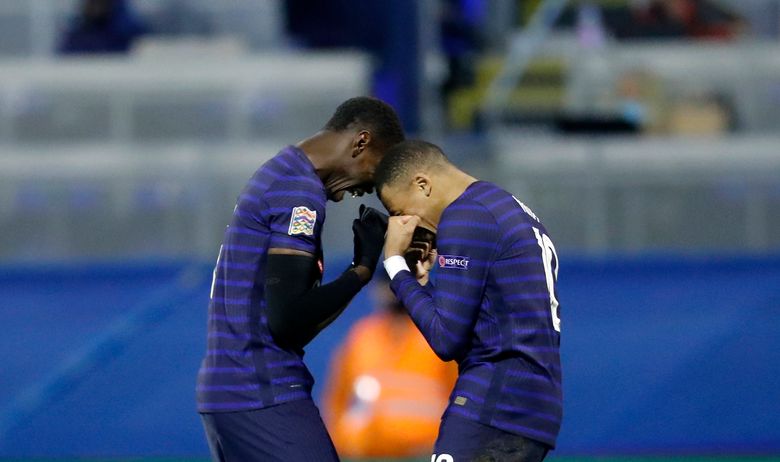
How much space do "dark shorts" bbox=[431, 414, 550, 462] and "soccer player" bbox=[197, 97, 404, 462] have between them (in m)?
0.43

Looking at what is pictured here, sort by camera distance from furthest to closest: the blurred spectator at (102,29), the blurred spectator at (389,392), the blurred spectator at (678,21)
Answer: the blurred spectator at (102,29)
the blurred spectator at (678,21)
the blurred spectator at (389,392)

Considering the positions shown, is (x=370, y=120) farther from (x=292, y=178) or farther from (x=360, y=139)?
(x=292, y=178)

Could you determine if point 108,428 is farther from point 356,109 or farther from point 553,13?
point 553,13

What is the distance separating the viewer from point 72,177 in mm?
10492

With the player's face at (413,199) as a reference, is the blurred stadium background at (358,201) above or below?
below

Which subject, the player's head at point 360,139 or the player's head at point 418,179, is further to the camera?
the player's head at point 360,139

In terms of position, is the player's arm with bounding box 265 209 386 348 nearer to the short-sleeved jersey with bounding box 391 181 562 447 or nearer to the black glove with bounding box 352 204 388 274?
the black glove with bounding box 352 204 388 274

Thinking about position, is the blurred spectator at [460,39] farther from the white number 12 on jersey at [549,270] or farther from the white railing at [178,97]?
the white number 12 on jersey at [549,270]

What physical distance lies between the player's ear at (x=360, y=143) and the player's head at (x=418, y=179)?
0.14 m

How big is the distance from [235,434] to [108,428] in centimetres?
394

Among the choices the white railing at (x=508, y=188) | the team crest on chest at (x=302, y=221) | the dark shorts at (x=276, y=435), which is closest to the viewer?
the team crest on chest at (x=302, y=221)

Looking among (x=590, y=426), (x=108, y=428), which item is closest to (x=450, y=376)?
(x=590, y=426)

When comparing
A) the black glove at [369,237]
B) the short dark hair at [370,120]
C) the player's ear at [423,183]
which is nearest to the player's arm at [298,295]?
the black glove at [369,237]

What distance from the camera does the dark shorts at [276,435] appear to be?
14.8 ft
